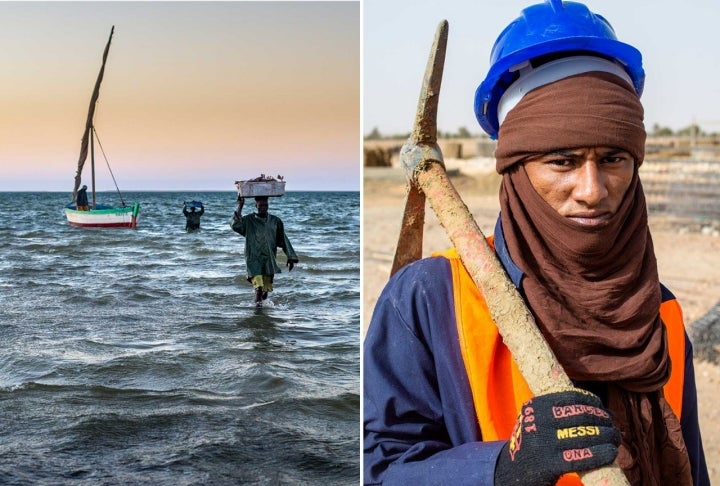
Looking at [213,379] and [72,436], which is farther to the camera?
[213,379]

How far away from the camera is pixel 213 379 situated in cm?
788

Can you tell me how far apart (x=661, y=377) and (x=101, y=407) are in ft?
20.1

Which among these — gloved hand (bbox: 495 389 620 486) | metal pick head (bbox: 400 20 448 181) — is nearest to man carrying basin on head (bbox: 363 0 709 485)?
gloved hand (bbox: 495 389 620 486)

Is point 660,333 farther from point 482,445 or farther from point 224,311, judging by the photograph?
point 224,311

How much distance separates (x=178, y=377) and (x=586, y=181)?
696 centimetres

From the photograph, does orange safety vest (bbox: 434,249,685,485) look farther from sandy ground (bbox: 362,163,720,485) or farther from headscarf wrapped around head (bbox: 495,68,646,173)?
sandy ground (bbox: 362,163,720,485)

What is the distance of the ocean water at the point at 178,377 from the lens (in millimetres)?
5586

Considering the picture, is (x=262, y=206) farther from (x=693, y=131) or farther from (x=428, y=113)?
(x=693, y=131)

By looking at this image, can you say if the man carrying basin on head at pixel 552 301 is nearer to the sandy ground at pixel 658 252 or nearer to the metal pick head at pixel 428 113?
the metal pick head at pixel 428 113

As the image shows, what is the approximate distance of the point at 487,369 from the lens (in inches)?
58.3

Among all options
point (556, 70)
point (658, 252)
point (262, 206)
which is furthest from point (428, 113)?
point (658, 252)

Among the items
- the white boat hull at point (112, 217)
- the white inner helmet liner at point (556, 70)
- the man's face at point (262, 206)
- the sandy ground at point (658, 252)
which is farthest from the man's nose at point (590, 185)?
the white boat hull at point (112, 217)

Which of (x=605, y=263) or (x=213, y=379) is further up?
(x=605, y=263)

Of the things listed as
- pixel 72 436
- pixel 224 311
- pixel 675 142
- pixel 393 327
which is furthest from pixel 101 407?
pixel 675 142
